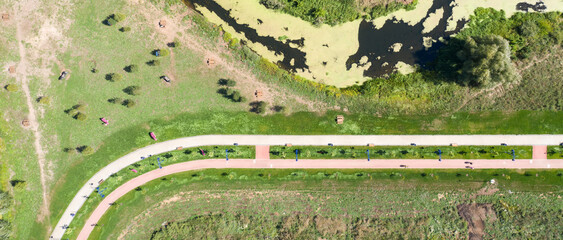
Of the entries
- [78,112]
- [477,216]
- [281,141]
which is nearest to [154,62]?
[78,112]

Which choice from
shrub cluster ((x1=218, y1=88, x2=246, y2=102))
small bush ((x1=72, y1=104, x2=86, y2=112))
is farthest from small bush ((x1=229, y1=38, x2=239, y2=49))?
small bush ((x1=72, y1=104, x2=86, y2=112))

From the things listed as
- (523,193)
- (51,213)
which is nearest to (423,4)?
(523,193)

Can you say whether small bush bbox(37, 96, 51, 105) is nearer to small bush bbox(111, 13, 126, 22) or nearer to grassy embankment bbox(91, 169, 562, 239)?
small bush bbox(111, 13, 126, 22)

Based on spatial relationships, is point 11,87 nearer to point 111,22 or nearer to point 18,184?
point 18,184

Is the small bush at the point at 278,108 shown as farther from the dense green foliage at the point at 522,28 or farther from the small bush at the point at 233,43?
the dense green foliage at the point at 522,28

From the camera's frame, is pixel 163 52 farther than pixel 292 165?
No

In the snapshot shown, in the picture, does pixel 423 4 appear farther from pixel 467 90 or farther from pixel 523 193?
pixel 523 193
